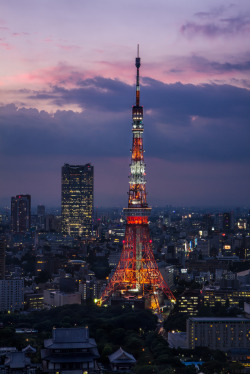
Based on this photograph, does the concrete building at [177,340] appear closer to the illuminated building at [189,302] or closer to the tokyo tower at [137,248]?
the illuminated building at [189,302]

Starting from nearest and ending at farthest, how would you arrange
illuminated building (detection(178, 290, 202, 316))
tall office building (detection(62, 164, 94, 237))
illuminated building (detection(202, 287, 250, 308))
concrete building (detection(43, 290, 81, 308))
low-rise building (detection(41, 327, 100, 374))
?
low-rise building (detection(41, 327, 100, 374))
illuminated building (detection(178, 290, 202, 316))
concrete building (detection(43, 290, 81, 308))
illuminated building (detection(202, 287, 250, 308))
tall office building (detection(62, 164, 94, 237))

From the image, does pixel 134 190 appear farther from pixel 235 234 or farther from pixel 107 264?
pixel 235 234

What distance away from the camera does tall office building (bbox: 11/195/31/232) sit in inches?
2827

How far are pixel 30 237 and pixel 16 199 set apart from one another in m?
9.69

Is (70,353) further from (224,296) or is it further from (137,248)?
(224,296)

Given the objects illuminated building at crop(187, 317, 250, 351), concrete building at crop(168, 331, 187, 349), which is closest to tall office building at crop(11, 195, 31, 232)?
concrete building at crop(168, 331, 187, 349)

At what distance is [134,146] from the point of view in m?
28.4

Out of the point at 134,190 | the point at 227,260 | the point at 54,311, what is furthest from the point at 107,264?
the point at 54,311

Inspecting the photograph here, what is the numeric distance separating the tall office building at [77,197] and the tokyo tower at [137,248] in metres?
39.1

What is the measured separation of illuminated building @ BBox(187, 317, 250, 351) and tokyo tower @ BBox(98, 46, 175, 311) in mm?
5820

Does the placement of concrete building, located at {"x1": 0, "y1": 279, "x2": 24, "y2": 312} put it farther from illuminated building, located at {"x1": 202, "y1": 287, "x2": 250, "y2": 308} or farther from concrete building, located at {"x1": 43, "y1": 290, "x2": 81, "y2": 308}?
illuminated building, located at {"x1": 202, "y1": 287, "x2": 250, "y2": 308}

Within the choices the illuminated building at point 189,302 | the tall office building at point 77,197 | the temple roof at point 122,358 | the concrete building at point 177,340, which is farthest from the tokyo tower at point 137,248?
the tall office building at point 77,197

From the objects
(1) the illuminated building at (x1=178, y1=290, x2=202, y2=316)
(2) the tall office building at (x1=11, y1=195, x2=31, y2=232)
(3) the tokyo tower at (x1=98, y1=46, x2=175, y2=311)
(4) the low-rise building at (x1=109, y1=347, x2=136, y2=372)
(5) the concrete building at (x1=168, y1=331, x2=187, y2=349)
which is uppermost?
(2) the tall office building at (x1=11, y1=195, x2=31, y2=232)

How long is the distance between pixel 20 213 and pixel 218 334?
5189 cm
